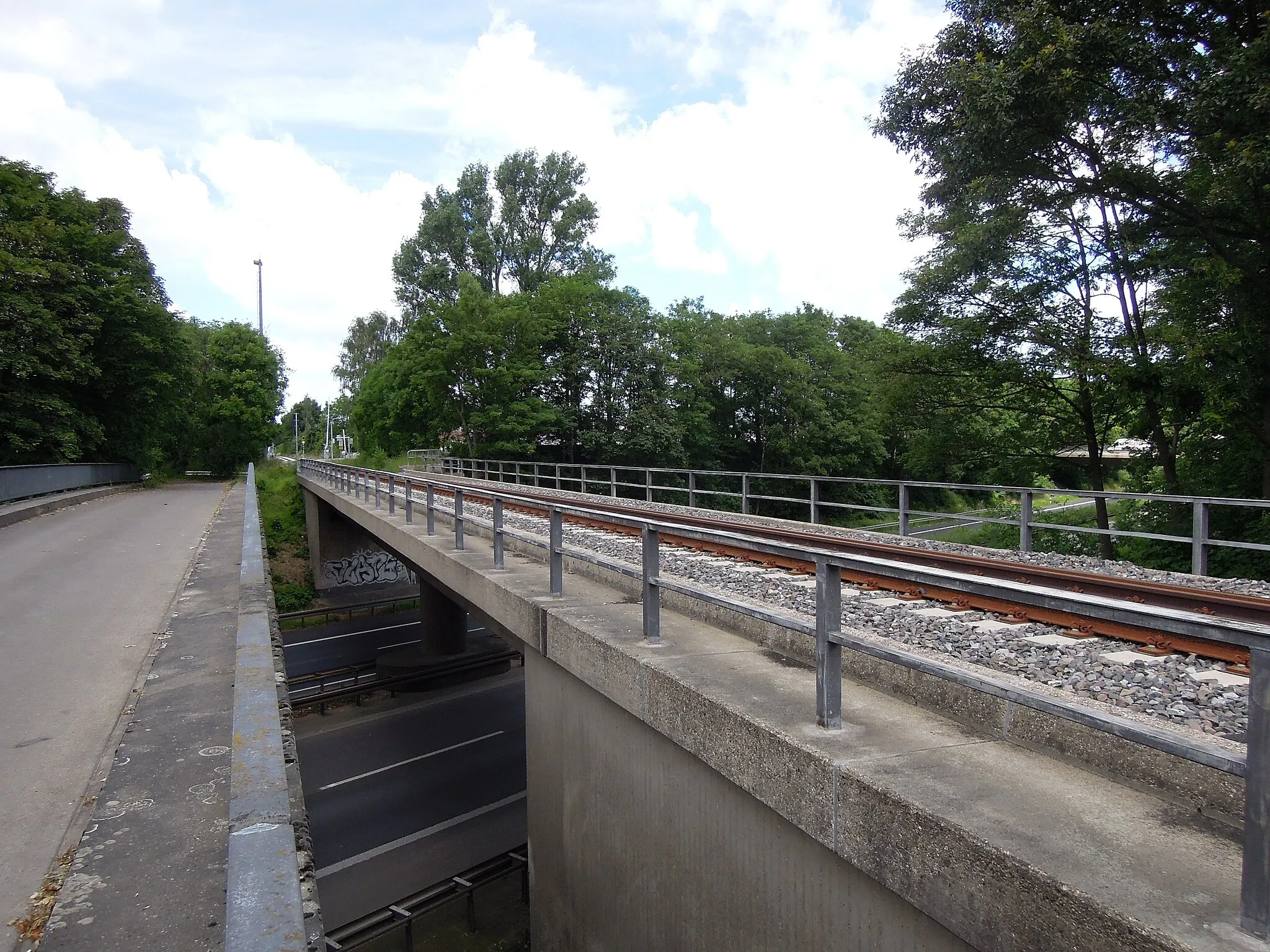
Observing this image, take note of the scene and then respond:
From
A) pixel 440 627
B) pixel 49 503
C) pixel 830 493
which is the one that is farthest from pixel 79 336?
pixel 830 493

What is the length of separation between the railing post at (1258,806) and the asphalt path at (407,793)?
10.9m

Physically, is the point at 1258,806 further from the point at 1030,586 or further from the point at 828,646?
the point at 828,646

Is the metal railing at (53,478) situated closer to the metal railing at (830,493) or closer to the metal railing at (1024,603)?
the metal railing at (830,493)

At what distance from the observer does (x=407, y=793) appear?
1452 cm

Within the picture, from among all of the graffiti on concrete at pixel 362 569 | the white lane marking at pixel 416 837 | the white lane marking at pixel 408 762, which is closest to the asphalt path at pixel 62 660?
the white lane marking at pixel 416 837

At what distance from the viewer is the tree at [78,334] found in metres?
25.7

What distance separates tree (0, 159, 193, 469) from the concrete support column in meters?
15.0

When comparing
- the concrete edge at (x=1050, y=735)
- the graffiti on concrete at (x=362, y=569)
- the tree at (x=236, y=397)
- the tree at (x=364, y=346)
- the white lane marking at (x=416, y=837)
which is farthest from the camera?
the tree at (x=364, y=346)

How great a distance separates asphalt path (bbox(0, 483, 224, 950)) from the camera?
3619mm

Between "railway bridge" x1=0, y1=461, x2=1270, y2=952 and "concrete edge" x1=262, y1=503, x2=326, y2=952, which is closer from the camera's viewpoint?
"concrete edge" x1=262, y1=503, x2=326, y2=952

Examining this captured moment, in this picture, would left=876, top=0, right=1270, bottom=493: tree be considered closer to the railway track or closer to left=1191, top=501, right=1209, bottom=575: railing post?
left=1191, top=501, right=1209, bottom=575: railing post

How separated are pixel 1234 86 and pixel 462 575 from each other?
12.3m

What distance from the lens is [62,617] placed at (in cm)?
805

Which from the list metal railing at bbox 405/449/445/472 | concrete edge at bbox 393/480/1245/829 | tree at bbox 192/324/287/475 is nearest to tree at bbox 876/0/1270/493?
concrete edge at bbox 393/480/1245/829
